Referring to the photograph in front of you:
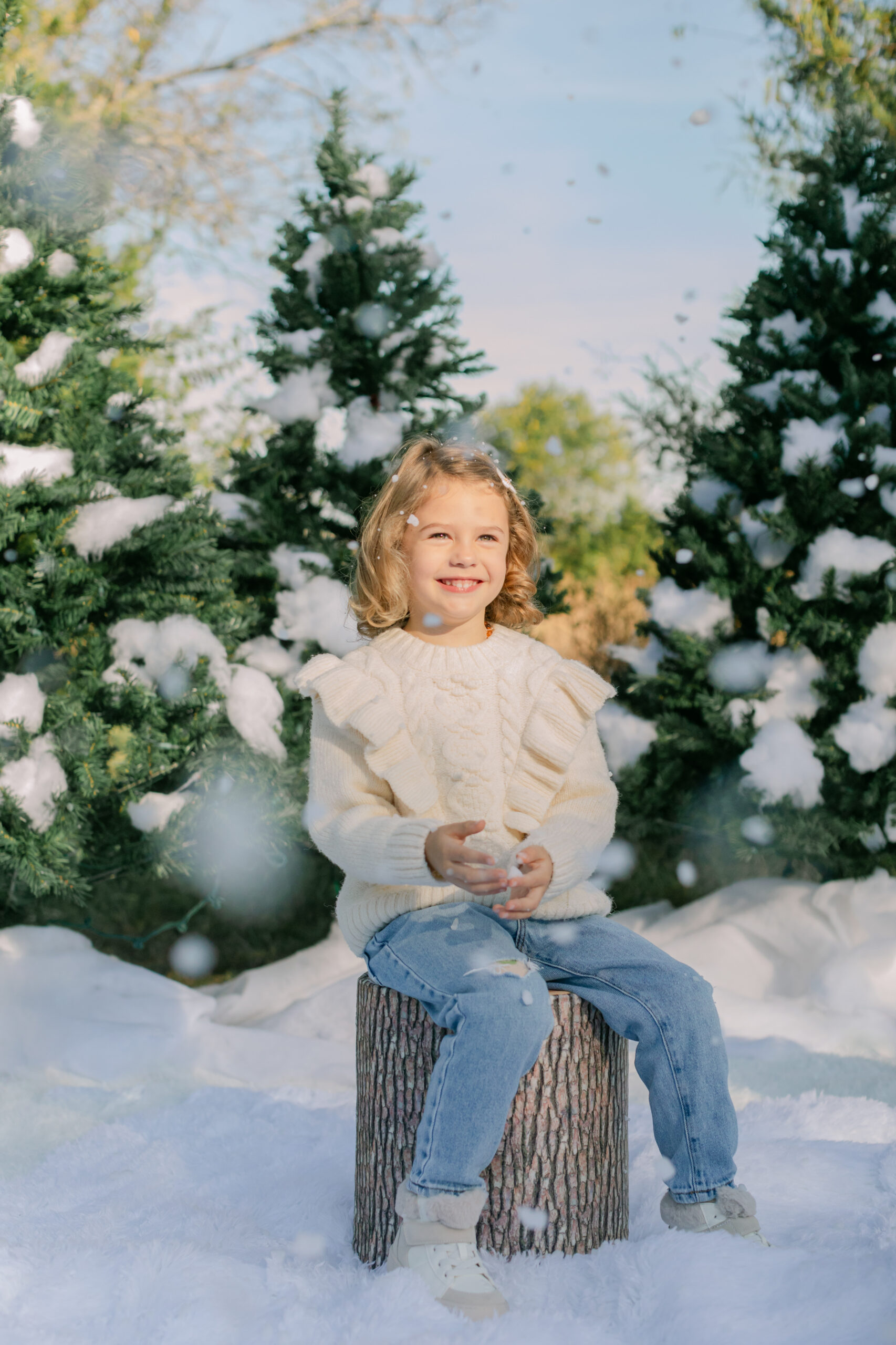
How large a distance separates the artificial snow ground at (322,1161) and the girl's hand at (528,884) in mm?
660

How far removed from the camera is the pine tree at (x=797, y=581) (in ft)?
14.2

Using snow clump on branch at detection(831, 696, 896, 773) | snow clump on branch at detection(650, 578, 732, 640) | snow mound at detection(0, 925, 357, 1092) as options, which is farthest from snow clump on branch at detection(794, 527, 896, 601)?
snow mound at detection(0, 925, 357, 1092)

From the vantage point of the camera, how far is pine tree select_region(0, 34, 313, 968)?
3.66 m

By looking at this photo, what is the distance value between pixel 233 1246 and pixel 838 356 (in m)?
4.02

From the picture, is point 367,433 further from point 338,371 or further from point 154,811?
point 154,811

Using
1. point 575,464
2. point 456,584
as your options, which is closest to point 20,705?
point 456,584

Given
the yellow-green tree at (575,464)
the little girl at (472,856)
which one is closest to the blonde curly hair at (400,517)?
the little girl at (472,856)

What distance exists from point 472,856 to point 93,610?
2.45m

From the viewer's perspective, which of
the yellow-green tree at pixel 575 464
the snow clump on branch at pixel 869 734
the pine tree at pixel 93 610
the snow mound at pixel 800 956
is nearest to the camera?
the pine tree at pixel 93 610

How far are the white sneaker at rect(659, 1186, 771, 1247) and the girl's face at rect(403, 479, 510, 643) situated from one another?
131 centimetres

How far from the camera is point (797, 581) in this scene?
4629 millimetres

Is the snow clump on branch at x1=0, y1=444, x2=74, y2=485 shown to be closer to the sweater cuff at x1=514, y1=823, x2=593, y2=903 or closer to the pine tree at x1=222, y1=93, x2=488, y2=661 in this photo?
the pine tree at x1=222, y1=93, x2=488, y2=661

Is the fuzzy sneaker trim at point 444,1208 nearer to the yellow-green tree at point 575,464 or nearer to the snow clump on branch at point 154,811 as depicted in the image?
the snow clump on branch at point 154,811

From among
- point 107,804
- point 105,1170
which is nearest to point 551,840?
point 105,1170
